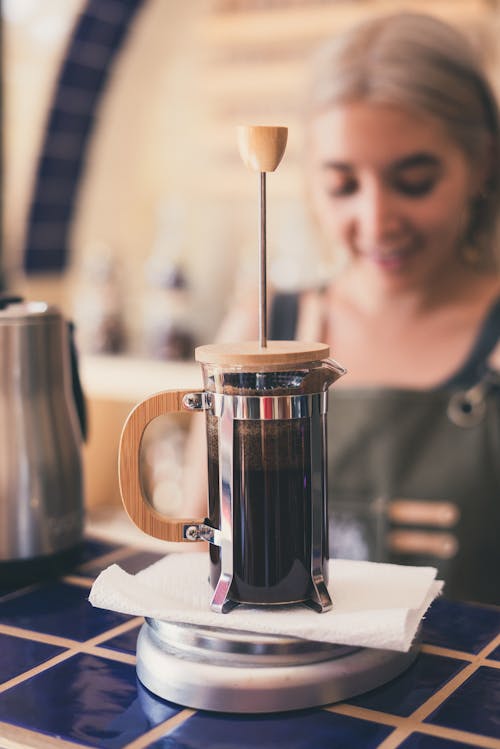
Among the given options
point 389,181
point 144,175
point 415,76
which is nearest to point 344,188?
point 389,181

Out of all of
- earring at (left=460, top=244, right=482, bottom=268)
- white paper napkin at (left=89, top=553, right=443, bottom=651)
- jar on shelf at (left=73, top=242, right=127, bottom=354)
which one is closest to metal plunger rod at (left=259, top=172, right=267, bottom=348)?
white paper napkin at (left=89, top=553, right=443, bottom=651)

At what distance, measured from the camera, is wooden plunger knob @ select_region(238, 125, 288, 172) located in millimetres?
789

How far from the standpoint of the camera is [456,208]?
1678 mm

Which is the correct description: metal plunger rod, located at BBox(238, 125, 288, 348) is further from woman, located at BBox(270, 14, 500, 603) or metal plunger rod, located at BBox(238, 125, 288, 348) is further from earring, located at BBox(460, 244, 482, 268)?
earring, located at BBox(460, 244, 482, 268)

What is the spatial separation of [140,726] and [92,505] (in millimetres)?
2439

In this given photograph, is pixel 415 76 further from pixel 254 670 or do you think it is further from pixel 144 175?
pixel 144 175

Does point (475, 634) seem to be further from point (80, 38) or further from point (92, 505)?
point (80, 38)

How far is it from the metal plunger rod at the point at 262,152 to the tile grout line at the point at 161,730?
296mm

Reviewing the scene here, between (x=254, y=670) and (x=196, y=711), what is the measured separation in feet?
0.18

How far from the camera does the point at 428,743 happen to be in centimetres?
70

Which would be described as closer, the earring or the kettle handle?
the kettle handle

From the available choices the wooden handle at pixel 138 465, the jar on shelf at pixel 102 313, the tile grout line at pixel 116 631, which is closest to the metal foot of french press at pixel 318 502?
the wooden handle at pixel 138 465

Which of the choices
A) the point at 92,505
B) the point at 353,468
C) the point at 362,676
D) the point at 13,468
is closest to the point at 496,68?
the point at 353,468

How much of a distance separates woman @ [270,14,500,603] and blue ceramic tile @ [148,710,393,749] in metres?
1.03
